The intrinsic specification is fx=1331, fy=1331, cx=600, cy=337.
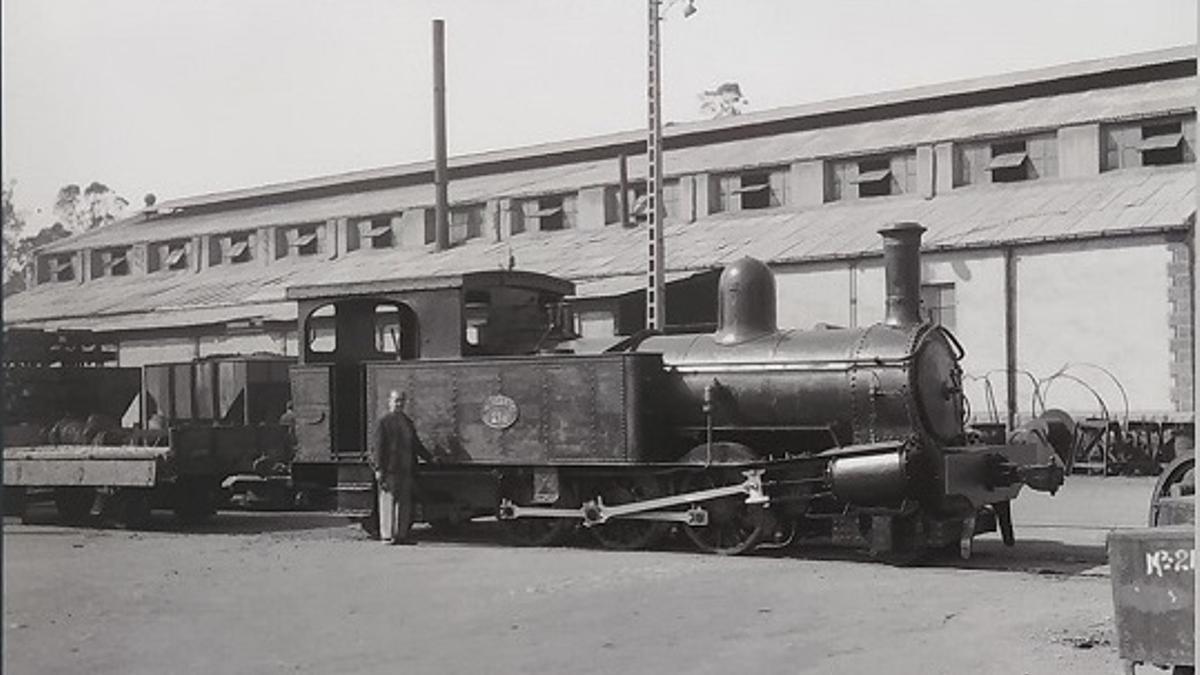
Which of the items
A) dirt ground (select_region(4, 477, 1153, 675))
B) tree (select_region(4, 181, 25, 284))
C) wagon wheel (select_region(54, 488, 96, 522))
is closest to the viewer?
tree (select_region(4, 181, 25, 284))

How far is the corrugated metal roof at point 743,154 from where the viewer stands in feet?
89.3

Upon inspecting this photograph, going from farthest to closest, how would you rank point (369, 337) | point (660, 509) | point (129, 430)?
point (129, 430) < point (369, 337) < point (660, 509)

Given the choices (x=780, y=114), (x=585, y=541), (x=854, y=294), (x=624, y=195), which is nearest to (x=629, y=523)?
(x=585, y=541)

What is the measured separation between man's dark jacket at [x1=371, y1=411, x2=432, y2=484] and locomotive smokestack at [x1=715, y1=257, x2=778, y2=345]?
316 cm

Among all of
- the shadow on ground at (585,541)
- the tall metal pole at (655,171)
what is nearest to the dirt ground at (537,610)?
the shadow on ground at (585,541)

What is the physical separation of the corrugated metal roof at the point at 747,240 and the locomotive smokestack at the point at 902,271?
8.85 m

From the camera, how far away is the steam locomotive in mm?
11250

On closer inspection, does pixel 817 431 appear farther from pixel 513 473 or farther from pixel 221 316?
pixel 221 316

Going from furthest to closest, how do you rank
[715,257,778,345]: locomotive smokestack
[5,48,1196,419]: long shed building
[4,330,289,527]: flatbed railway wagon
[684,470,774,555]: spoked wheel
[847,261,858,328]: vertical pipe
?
[847,261,858,328]: vertical pipe
[5,48,1196,419]: long shed building
[4,330,289,527]: flatbed railway wagon
[715,257,778,345]: locomotive smokestack
[684,470,774,555]: spoked wheel

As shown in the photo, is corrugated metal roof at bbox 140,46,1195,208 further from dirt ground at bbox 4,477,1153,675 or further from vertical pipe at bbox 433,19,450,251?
dirt ground at bbox 4,477,1153,675

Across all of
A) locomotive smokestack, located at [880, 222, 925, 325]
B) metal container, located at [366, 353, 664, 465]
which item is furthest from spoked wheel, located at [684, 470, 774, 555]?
locomotive smokestack, located at [880, 222, 925, 325]

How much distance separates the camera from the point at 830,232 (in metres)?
27.0

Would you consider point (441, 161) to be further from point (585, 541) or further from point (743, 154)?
point (585, 541)

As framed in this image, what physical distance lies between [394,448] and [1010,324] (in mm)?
14067
